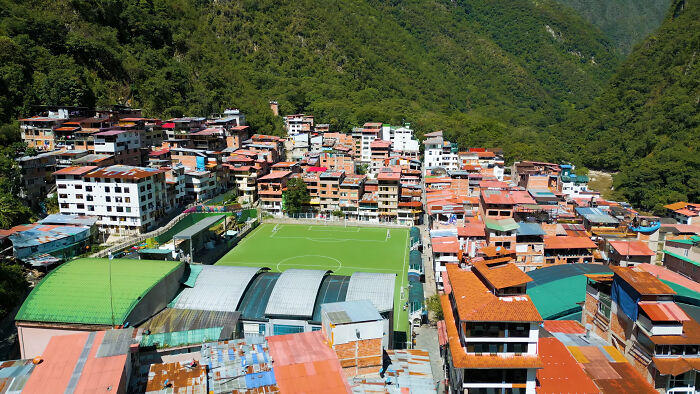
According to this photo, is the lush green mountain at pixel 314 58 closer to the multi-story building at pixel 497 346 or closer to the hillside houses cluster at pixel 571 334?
the hillside houses cluster at pixel 571 334

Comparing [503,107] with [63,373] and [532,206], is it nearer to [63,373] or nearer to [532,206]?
[532,206]

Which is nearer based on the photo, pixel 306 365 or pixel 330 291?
pixel 306 365

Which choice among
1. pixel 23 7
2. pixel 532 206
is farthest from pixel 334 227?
pixel 23 7

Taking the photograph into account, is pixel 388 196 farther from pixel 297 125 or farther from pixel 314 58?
pixel 314 58

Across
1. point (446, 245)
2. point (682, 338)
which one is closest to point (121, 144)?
point (446, 245)

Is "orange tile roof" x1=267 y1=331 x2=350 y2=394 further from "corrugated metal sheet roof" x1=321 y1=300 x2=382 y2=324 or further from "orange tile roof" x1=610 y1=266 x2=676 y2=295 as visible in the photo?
"orange tile roof" x1=610 y1=266 x2=676 y2=295

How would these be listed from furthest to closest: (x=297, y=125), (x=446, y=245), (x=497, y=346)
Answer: (x=297, y=125), (x=446, y=245), (x=497, y=346)
